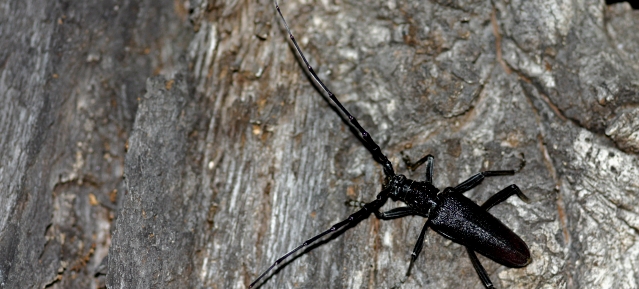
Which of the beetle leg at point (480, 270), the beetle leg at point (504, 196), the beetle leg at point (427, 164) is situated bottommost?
the beetle leg at point (480, 270)

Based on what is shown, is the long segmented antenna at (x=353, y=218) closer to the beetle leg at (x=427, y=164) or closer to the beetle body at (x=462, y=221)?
the beetle body at (x=462, y=221)

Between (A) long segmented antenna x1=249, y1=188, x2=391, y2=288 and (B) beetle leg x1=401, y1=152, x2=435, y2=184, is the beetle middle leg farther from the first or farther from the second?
(A) long segmented antenna x1=249, y1=188, x2=391, y2=288

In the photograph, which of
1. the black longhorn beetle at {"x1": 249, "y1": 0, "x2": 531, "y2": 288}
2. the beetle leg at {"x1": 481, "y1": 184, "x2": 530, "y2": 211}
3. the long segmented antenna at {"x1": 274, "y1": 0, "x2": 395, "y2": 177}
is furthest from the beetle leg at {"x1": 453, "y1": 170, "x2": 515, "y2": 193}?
the long segmented antenna at {"x1": 274, "y1": 0, "x2": 395, "y2": 177}

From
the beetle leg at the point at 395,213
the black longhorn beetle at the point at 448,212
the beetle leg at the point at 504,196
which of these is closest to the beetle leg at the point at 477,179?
the black longhorn beetle at the point at 448,212

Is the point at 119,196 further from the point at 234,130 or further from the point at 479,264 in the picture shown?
the point at 479,264

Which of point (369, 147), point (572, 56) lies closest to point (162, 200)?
point (369, 147)

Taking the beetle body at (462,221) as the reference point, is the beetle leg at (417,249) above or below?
below

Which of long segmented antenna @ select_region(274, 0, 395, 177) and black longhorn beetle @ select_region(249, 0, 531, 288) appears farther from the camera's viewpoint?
long segmented antenna @ select_region(274, 0, 395, 177)
